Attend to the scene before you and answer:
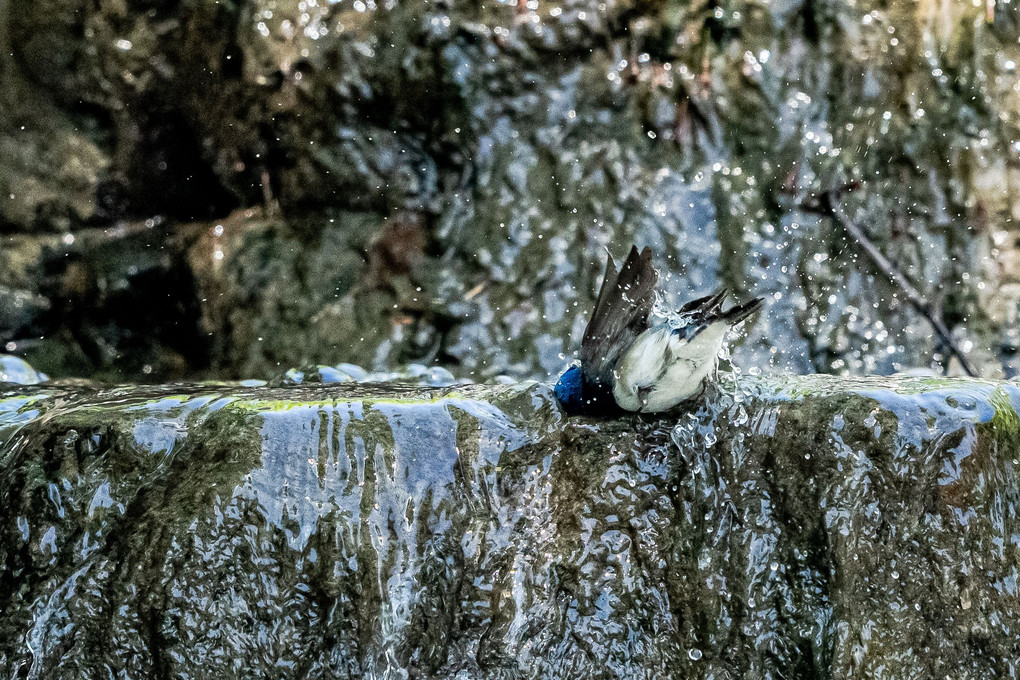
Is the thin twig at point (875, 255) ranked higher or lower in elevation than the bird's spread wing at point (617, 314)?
lower

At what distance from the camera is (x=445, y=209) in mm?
4266

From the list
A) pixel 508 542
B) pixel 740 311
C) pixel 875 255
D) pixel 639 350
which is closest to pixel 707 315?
pixel 740 311

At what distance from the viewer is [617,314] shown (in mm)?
2562

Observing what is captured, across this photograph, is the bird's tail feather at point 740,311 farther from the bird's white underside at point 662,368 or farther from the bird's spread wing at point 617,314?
the bird's spread wing at point 617,314

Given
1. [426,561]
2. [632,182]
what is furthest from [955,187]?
[426,561]

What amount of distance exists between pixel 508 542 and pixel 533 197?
221 cm

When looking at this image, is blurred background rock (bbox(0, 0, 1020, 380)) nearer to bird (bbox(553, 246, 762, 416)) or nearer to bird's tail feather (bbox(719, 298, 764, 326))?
bird (bbox(553, 246, 762, 416))

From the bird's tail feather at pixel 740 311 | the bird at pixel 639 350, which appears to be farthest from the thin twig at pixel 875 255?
the bird's tail feather at pixel 740 311

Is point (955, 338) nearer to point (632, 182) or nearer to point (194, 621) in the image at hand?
point (632, 182)

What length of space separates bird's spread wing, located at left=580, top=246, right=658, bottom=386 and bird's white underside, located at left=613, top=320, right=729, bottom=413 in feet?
0.13

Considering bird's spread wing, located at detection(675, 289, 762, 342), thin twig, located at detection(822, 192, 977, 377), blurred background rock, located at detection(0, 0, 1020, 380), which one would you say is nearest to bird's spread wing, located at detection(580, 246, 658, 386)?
bird's spread wing, located at detection(675, 289, 762, 342)

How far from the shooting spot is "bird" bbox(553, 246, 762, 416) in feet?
7.98

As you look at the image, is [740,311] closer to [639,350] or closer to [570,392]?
[639,350]

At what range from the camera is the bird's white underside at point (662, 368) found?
8.01 ft
